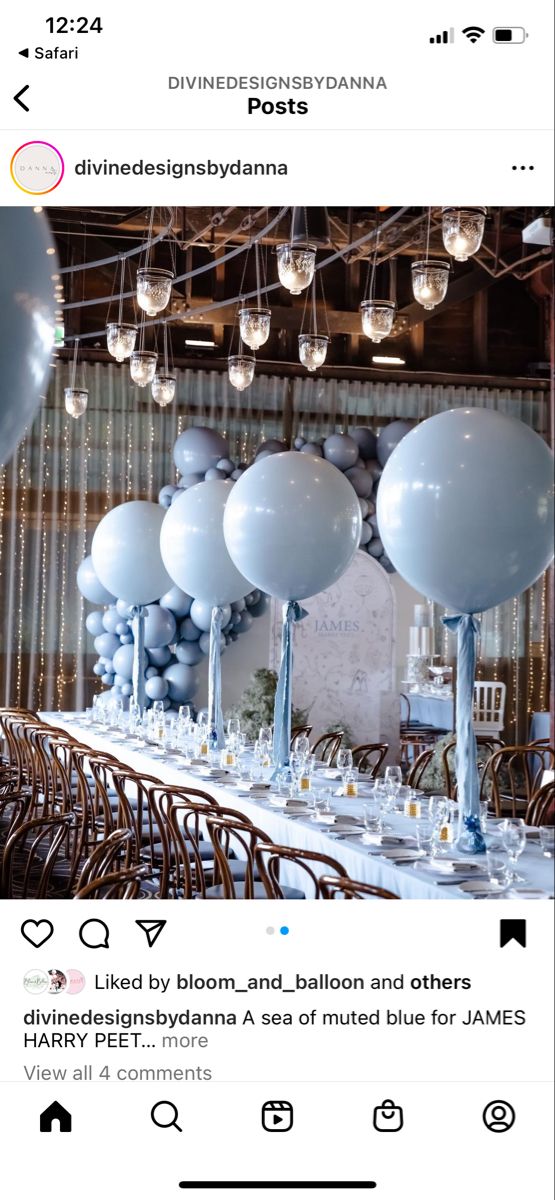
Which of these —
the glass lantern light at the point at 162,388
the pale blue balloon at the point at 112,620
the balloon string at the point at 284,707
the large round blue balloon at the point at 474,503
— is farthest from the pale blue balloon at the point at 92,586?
the large round blue balloon at the point at 474,503

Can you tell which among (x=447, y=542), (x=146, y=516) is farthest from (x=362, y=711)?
(x=447, y=542)

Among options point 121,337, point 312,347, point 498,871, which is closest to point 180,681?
point 121,337

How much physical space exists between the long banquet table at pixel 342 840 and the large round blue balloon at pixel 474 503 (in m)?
0.76

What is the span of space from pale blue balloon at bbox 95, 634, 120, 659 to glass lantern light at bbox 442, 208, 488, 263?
5.16 meters
